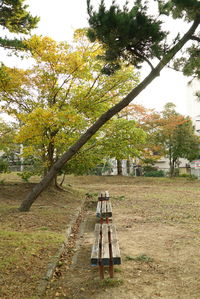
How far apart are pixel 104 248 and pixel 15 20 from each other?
7.50m

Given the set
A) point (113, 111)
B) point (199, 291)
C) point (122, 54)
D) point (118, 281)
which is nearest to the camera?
point (199, 291)

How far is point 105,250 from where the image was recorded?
3.79 meters

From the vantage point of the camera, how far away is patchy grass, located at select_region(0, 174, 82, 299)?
11.5ft

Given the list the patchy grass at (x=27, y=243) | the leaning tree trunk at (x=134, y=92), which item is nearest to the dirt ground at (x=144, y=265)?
the patchy grass at (x=27, y=243)

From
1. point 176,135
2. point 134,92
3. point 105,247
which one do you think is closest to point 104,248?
point 105,247

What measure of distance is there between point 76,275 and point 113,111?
3580 mm

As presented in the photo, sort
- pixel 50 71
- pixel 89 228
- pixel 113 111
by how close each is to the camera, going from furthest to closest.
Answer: pixel 50 71 → pixel 89 228 → pixel 113 111

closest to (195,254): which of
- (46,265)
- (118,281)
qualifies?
(118,281)

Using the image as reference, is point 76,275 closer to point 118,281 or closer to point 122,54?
point 118,281

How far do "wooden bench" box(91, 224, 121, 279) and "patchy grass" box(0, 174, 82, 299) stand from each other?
0.82 m

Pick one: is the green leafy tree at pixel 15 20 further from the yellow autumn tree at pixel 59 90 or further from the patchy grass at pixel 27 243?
the patchy grass at pixel 27 243

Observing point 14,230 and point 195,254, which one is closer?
point 195,254

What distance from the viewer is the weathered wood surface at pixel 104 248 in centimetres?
348

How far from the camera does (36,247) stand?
4762 mm
